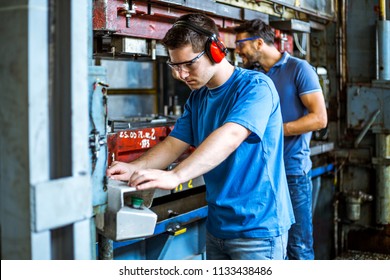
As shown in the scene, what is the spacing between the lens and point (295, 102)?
2809 mm

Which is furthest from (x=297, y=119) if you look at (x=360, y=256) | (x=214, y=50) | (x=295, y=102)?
(x=360, y=256)

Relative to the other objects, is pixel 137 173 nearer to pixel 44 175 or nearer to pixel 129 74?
pixel 44 175

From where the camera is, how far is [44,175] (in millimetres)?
1100

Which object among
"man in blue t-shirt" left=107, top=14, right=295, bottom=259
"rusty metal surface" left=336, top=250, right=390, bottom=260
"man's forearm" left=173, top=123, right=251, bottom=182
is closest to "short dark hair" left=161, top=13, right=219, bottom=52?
"man in blue t-shirt" left=107, top=14, right=295, bottom=259

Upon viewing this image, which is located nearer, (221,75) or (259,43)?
(221,75)

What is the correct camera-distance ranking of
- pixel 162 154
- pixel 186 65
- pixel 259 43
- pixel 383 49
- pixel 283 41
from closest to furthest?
1. pixel 186 65
2. pixel 162 154
3. pixel 259 43
4. pixel 283 41
5. pixel 383 49

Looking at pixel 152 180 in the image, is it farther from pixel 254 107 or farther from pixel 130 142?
pixel 130 142

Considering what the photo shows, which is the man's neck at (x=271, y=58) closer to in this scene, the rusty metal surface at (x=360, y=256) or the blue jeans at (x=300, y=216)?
the blue jeans at (x=300, y=216)

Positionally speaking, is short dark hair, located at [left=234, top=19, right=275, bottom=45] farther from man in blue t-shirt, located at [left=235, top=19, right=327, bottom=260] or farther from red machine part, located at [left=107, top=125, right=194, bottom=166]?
red machine part, located at [left=107, top=125, right=194, bottom=166]

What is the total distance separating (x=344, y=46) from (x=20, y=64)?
3.56m

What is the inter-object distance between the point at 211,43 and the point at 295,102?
3.87 ft

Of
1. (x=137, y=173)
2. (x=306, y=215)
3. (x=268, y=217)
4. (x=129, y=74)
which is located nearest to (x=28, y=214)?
(x=137, y=173)

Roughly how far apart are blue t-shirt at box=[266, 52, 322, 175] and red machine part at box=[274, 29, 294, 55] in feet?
2.68

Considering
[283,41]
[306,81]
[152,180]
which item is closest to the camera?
[152,180]
